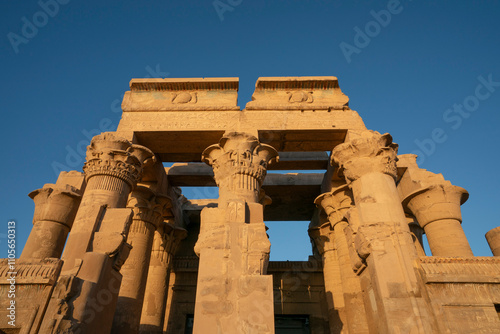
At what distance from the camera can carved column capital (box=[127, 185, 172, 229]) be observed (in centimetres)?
1101

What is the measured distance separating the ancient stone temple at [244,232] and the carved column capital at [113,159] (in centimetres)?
4

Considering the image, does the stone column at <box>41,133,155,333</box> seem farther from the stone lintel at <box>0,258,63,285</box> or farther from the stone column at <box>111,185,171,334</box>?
the stone column at <box>111,185,171,334</box>

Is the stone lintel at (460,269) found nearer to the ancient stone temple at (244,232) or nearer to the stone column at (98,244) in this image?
the ancient stone temple at (244,232)

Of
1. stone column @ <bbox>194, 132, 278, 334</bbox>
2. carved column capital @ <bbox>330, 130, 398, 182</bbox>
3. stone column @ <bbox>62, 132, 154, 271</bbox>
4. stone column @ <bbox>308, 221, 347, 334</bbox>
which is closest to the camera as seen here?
stone column @ <bbox>194, 132, 278, 334</bbox>

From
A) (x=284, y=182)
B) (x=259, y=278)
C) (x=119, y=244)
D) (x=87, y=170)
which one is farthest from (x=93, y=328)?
(x=284, y=182)

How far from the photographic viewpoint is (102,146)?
8.70 m

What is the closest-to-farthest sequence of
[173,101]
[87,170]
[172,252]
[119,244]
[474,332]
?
[474,332], [119,244], [87,170], [173,101], [172,252]

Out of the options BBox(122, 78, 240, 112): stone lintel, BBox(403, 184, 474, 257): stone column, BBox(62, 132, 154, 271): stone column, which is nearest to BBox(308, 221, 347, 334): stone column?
BBox(403, 184, 474, 257): stone column

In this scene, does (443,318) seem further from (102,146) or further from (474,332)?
(102,146)

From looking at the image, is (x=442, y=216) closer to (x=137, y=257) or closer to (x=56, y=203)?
(x=137, y=257)

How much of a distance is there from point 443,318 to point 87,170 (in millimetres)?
8377

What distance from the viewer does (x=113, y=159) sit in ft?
28.2

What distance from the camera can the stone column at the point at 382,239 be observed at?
6.11 m

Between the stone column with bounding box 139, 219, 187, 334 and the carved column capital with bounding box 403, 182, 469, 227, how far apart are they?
8.60 metres
